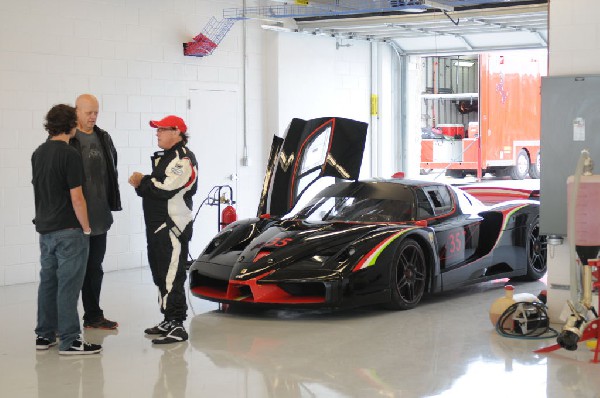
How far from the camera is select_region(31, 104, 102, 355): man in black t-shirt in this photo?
6.45 meters

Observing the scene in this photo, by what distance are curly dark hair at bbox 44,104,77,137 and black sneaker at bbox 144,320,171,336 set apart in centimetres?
159

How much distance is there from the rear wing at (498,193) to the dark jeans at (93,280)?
16.4 ft

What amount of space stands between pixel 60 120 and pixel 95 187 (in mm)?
872

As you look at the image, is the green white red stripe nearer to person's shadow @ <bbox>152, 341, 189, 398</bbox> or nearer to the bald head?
person's shadow @ <bbox>152, 341, 189, 398</bbox>

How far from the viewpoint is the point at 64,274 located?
6527 mm

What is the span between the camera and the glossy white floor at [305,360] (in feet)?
18.6

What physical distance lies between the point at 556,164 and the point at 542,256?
9.20ft

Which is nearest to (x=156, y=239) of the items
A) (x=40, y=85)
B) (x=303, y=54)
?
(x=40, y=85)

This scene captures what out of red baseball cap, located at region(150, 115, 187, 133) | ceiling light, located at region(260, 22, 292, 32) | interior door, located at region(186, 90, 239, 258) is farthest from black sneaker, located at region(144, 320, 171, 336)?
ceiling light, located at region(260, 22, 292, 32)

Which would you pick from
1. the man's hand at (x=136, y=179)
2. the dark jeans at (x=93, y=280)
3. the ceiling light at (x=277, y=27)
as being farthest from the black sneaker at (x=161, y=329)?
the ceiling light at (x=277, y=27)

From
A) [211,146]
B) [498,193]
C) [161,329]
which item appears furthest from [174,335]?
[211,146]

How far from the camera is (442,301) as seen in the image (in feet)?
28.7

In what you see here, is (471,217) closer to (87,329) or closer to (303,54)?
(87,329)

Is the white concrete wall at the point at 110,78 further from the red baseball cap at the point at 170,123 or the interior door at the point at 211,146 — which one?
the red baseball cap at the point at 170,123
